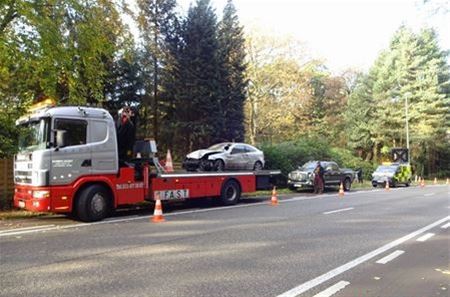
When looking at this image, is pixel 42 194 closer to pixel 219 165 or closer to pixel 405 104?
pixel 219 165

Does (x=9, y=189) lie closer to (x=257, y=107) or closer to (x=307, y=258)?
(x=307, y=258)

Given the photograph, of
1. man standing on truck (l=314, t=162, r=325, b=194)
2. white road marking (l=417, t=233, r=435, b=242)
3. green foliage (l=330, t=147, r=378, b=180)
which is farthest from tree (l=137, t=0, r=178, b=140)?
white road marking (l=417, t=233, r=435, b=242)

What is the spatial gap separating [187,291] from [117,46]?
43.2 ft

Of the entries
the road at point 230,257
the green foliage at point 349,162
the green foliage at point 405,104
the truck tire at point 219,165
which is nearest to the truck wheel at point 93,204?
the road at point 230,257

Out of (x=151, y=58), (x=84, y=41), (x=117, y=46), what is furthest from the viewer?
(x=151, y=58)

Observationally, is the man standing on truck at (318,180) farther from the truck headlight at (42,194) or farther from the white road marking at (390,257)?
the white road marking at (390,257)

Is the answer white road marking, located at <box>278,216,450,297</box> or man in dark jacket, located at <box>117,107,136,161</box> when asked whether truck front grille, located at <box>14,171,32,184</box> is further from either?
white road marking, located at <box>278,216,450,297</box>

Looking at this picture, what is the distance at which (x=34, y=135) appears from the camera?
12.1m

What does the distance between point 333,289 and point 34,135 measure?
9.04 metres

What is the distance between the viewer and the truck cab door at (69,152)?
38.2 ft

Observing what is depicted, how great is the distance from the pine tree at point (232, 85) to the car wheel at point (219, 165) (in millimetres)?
11362

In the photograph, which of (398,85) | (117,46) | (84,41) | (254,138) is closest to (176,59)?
(117,46)

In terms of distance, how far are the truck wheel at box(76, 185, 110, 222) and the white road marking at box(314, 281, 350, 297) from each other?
25.1ft

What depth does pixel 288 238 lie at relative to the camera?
9531 mm
